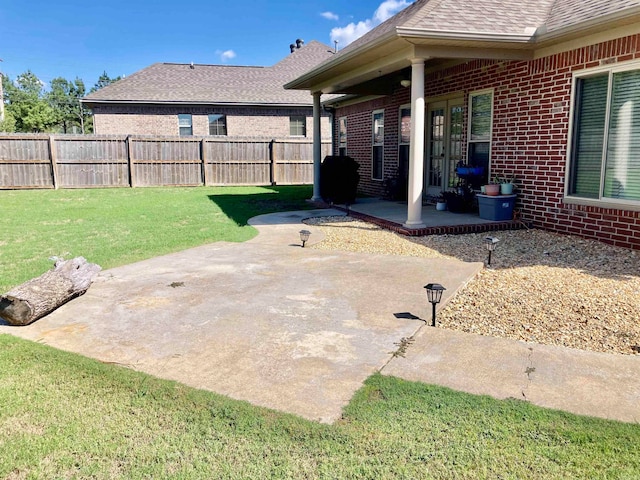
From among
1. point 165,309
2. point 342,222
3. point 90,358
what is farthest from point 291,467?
point 342,222

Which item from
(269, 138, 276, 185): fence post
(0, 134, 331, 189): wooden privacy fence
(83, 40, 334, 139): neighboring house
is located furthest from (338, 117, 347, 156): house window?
(83, 40, 334, 139): neighboring house

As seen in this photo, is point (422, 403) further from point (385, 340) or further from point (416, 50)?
point (416, 50)

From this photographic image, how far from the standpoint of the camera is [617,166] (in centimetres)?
670

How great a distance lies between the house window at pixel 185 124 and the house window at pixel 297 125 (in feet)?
15.3

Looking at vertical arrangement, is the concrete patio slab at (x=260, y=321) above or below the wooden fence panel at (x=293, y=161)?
below

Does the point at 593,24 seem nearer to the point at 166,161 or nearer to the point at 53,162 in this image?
the point at 166,161

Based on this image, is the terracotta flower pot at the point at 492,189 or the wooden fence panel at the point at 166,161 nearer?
the terracotta flower pot at the point at 492,189

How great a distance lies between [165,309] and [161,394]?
5.53 feet

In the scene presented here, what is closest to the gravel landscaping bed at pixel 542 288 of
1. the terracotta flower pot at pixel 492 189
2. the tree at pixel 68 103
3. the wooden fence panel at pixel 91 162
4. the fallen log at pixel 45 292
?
the terracotta flower pot at pixel 492 189

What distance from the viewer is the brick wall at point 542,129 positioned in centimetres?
667

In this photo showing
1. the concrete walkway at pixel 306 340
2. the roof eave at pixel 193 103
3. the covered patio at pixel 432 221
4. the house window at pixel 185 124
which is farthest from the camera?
the house window at pixel 185 124

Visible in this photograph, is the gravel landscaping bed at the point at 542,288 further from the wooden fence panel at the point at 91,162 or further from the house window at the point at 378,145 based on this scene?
the wooden fence panel at the point at 91,162

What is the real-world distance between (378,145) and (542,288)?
921cm

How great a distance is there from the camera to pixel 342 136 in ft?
53.7
